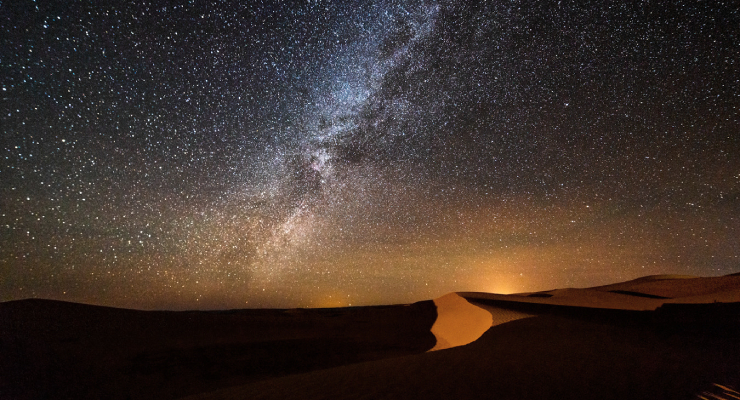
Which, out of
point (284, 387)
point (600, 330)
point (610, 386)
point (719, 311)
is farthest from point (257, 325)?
point (719, 311)

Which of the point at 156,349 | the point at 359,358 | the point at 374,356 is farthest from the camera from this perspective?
the point at 156,349

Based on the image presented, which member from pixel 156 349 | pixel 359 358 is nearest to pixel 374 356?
pixel 359 358

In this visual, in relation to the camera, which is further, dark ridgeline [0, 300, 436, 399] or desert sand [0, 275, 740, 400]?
dark ridgeline [0, 300, 436, 399]

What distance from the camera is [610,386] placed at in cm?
502

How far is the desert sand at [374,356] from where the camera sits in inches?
208

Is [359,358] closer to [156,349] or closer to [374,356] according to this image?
[374,356]

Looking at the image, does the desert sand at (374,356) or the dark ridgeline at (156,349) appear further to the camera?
the dark ridgeline at (156,349)

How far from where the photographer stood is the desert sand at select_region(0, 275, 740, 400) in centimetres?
528

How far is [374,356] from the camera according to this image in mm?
13258

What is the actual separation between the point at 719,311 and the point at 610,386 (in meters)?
8.61

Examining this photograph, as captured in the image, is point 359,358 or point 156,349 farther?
point 156,349

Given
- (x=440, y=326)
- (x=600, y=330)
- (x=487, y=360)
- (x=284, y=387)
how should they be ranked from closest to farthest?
(x=284, y=387) → (x=487, y=360) → (x=600, y=330) → (x=440, y=326)

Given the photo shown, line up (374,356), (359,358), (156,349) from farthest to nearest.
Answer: (156,349) < (374,356) < (359,358)

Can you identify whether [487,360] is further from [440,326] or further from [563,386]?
[440,326]
